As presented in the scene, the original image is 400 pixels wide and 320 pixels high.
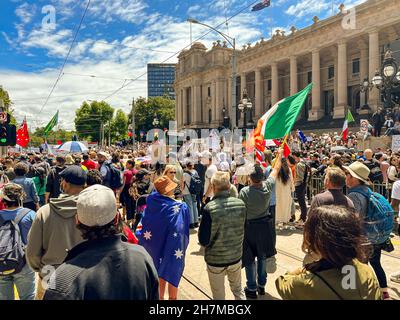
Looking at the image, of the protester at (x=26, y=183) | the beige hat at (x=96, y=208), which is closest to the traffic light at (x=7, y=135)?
the protester at (x=26, y=183)

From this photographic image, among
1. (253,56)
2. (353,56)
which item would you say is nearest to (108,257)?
(353,56)

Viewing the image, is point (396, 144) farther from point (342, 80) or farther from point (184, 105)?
point (184, 105)

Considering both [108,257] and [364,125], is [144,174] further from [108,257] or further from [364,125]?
[364,125]

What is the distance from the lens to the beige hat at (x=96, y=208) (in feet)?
7.16

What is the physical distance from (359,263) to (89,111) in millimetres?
97098

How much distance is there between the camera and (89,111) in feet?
306

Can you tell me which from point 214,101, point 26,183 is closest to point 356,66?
point 214,101

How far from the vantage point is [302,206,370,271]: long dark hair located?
2.03 metres

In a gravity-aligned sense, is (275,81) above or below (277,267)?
above

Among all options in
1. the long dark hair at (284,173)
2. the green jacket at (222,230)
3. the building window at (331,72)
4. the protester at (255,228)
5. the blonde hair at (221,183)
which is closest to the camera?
the green jacket at (222,230)

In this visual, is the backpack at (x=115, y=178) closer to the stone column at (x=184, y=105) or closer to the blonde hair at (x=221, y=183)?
the blonde hair at (x=221, y=183)

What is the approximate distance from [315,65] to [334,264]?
4241 cm

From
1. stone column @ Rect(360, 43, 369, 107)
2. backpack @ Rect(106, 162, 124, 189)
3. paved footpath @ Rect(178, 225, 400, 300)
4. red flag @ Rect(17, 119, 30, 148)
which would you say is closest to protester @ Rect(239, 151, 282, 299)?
paved footpath @ Rect(178, 225, 400, 300)

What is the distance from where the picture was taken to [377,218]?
14.5ft
